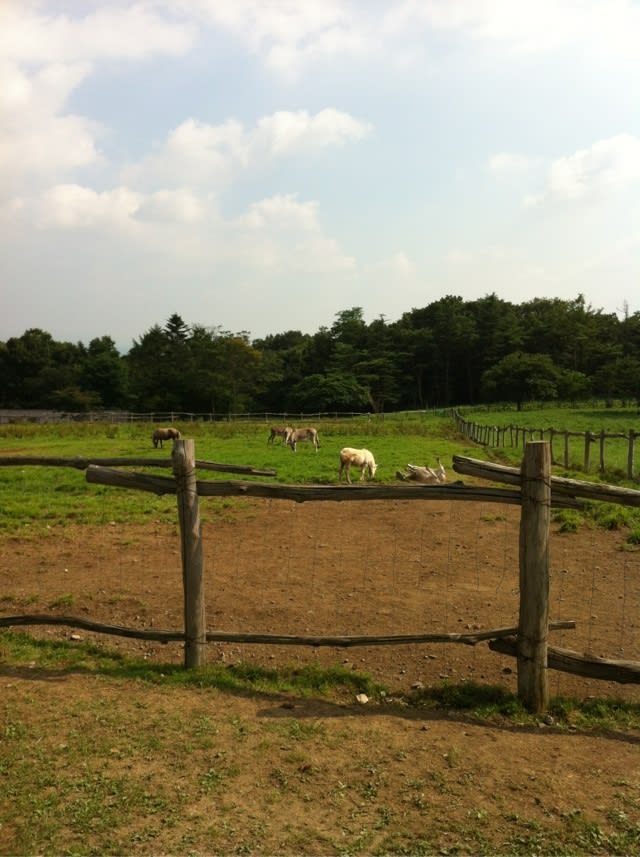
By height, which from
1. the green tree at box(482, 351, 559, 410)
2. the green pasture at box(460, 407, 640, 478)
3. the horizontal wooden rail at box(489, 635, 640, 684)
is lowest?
the horizontal wooden rail at box(489, 635, 640, 684)

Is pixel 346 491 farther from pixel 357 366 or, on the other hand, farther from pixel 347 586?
pixel 357 366

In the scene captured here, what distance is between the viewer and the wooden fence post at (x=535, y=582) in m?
4.48

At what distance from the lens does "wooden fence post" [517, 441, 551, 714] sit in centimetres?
448

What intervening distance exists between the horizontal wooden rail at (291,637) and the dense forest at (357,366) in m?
67.5

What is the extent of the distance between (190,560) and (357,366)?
80.3m

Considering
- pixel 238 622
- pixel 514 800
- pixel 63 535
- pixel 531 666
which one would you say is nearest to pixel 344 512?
pixel 63 535

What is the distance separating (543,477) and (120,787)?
3.51 meters

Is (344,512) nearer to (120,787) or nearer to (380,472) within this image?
(380,472)

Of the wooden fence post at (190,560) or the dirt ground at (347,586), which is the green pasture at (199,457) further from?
the dirt ground at (347,586)

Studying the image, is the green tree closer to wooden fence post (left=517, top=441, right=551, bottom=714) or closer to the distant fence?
the distant fence

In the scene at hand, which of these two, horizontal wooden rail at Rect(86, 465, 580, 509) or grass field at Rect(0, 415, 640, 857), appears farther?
horizontal wooden rail at Rect(86, 465, 580, 509)

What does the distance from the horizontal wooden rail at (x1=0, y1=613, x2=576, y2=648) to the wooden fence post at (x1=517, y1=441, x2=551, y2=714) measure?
0.70 ft

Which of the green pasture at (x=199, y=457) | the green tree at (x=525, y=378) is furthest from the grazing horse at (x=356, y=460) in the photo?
the green tree at (x=525, y=378)

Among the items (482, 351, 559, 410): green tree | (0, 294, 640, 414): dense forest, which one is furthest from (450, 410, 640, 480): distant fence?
(0, 294, 640, 414): dense forest
